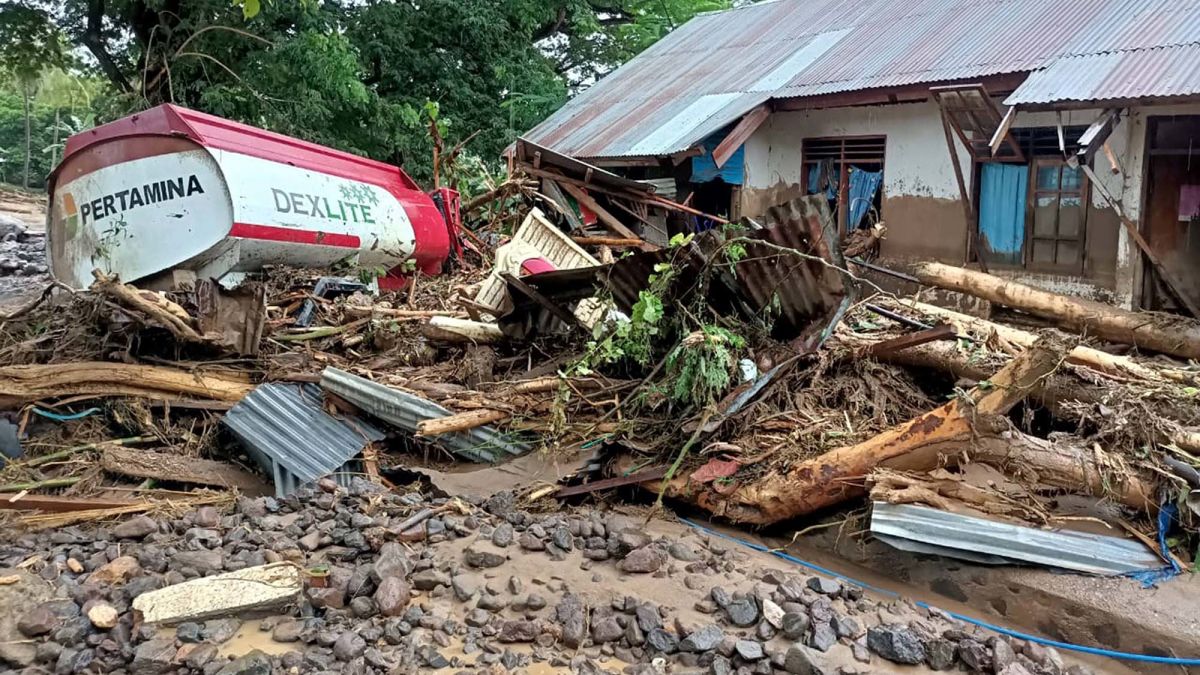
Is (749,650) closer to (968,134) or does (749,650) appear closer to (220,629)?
(220,629)

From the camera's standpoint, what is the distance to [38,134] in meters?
34.2

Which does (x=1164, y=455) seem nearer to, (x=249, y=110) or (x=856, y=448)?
(x=856, y=448)

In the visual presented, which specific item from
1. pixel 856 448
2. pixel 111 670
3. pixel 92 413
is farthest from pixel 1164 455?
pixel 92 413

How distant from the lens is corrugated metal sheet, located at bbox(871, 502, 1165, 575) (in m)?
4.05

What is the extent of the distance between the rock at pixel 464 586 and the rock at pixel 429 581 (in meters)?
0.04

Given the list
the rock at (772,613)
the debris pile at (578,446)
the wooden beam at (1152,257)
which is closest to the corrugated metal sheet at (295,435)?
the debris pile at (578,446)

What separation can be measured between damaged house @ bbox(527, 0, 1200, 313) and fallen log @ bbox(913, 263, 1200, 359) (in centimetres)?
171

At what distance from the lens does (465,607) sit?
3.89 m

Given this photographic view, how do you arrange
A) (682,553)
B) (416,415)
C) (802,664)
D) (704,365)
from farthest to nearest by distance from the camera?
(416,415) < (704,365) < (682,553) < (802,664)

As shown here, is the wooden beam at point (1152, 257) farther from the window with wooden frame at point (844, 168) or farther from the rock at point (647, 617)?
the rock at point (647, 617)

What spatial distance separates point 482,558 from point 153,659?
4.87ft

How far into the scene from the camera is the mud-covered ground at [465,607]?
3.45 metres

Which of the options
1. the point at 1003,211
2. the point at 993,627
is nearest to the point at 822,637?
the point at 993,627

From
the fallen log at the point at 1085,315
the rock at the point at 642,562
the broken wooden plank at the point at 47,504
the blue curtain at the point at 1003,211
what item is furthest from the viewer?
the blue curtain at the point at 1003,211
